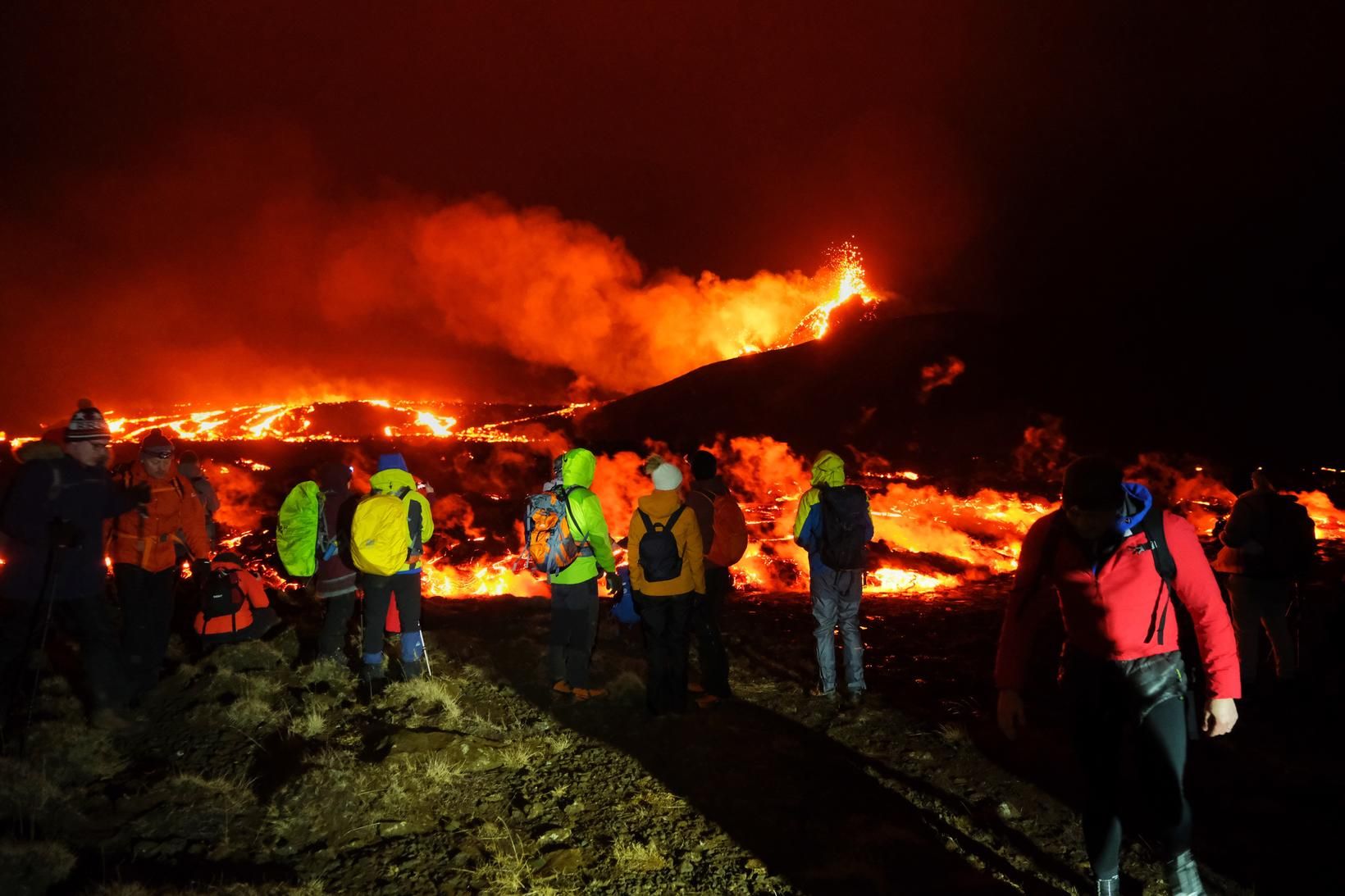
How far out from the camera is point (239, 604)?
768 centimetres

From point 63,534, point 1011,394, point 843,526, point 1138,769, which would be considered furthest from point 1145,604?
point 1011,394

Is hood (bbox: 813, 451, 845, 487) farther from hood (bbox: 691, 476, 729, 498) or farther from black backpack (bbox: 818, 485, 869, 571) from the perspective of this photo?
hood (bbox: 691, 476, 729, 498)

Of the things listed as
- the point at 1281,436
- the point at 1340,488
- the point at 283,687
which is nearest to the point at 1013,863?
the point at 283,687

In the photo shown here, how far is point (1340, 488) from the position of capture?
25.9m

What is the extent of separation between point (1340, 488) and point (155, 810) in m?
34.7

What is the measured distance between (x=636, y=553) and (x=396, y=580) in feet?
7.79

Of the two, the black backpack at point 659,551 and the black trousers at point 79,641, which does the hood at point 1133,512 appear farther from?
the black trousers at point 79,641

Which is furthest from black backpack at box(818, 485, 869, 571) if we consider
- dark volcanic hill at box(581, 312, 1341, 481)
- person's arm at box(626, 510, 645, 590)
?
dark volcanic hill at box(581, 312, 1341, 481)

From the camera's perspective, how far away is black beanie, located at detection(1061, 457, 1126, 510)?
3.00 meters

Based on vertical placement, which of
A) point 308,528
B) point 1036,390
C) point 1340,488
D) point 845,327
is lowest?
point 1340,488

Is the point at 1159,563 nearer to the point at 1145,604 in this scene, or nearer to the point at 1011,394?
the point at 1145,604

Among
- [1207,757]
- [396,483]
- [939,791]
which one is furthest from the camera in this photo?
[396,483]

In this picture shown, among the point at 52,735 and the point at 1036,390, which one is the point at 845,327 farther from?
the point at 52,735

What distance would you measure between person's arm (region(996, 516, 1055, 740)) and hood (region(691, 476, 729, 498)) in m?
3.72
